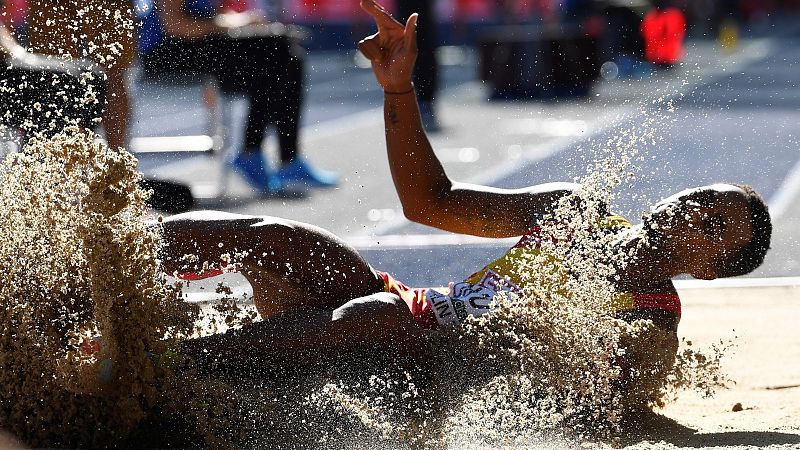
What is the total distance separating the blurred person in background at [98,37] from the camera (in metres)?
5.56

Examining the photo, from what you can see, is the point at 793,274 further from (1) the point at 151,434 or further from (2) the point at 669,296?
(1) the point at 151,434

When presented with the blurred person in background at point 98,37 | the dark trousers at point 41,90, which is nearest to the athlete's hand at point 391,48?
the dark trousers at point 41,90

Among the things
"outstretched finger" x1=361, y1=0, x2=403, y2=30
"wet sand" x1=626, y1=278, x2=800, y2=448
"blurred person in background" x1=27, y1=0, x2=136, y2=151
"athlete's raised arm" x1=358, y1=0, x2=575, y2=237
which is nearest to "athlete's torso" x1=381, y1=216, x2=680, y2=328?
"athlete's raised arm" x1=358, y1=0, x2=575, y2=237

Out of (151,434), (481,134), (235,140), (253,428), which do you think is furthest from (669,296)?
(481,134)

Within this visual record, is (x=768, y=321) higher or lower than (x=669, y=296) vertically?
lower

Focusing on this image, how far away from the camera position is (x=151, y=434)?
9.60 ft

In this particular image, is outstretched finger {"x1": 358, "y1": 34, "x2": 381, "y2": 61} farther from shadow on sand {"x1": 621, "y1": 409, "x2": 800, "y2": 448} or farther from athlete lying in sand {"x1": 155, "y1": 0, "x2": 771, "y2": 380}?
shadow on sand {"x1": 621, "y1": 409, "x2": 800, "y2": 448}

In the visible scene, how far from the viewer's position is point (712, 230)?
11.3 feet

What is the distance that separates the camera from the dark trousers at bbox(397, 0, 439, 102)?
37.8 feet

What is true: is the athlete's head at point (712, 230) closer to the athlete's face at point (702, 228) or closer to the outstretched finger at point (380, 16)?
the athlete's face at point (702, 228)

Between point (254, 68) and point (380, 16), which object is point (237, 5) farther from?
point (380, 16)

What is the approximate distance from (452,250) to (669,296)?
2.74 meters

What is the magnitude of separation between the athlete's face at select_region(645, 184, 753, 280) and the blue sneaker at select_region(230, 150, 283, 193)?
4853 millimetres

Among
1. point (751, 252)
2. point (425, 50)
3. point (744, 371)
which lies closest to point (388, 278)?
point (751, 252)
